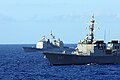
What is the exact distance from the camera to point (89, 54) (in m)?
102

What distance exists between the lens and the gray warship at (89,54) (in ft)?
332

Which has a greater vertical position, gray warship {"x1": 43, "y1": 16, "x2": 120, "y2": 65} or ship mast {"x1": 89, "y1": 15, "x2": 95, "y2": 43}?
ship mast {"x1": 89, "y1": 15, "x2": 95, "y2": 43}

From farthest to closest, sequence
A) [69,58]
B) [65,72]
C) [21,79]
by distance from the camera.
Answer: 1. [69,58]
2. [65,72]
3. [21,79]

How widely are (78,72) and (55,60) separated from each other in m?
15.5

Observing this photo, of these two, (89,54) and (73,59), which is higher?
(89,54)

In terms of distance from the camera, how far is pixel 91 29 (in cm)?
10512

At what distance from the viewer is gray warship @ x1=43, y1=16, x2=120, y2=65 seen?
3984 inches

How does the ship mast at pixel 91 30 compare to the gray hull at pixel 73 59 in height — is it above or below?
above

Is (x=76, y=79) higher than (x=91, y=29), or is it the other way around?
(x=91, y=29)

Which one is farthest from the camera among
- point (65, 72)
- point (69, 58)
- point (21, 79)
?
point (69, 58)

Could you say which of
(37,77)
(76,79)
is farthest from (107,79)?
(37,77)

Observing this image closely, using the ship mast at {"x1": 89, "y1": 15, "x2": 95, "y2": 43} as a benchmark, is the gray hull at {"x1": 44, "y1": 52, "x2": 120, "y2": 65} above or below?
below

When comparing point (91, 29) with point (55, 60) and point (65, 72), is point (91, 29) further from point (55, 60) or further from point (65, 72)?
point (65, 72)

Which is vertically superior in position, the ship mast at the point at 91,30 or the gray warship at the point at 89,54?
the ship mast at the point at 91,30
